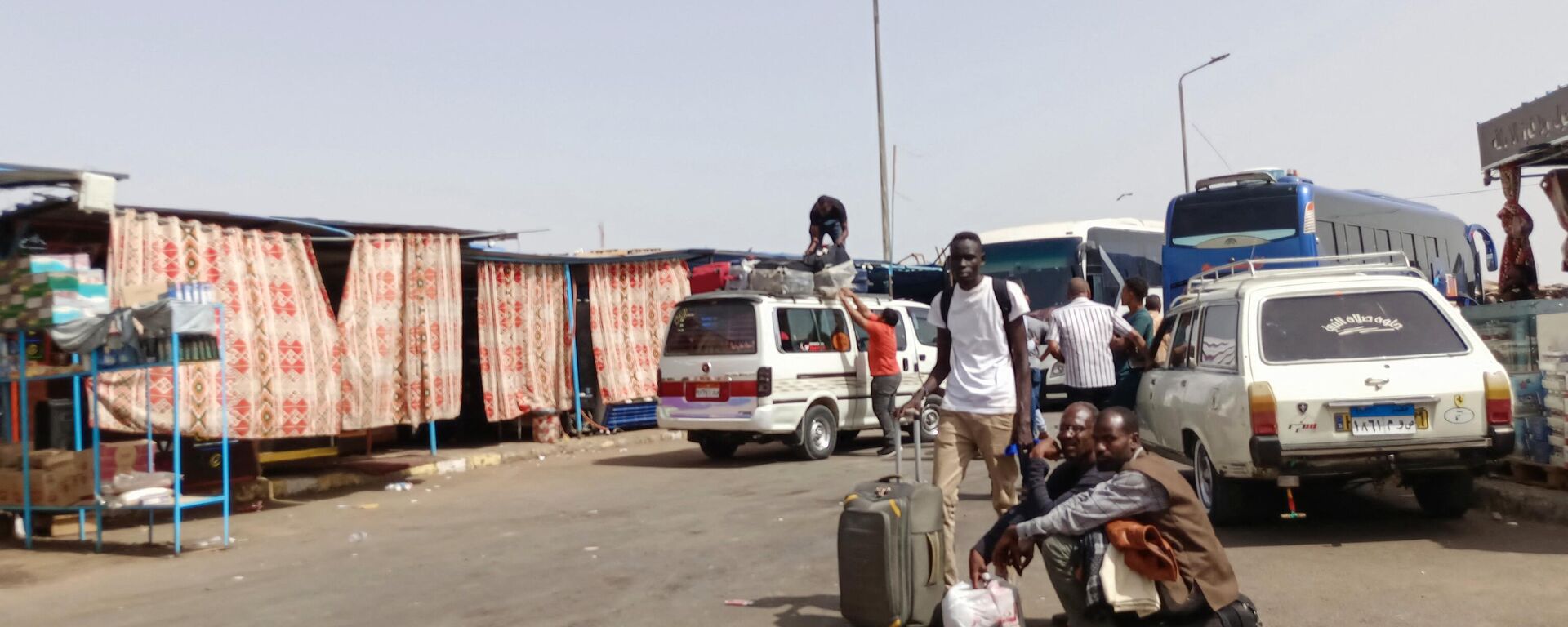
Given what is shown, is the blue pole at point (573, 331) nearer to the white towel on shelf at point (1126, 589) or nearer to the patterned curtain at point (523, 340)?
the patterned curtain at point (523, 340)

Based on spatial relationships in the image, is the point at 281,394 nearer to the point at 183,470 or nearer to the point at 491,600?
the point at 183,470

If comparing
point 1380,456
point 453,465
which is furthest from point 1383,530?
point 453,465

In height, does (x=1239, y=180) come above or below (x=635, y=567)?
above

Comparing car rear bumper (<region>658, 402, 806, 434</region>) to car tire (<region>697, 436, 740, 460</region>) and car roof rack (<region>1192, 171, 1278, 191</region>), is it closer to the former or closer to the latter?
car tire (<region>697, 436, 740, 460</region>)

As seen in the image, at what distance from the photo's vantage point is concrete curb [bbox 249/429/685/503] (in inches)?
462

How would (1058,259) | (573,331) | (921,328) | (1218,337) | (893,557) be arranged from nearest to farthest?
(893,557) < (1218,337) < (921,328) < (573,331) < (1058,259)

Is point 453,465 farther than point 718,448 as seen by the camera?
No

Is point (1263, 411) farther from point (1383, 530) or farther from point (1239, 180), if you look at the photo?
point (1239, 180)

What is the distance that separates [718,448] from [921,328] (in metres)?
3.01

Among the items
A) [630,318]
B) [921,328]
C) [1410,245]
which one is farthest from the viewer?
[1410,245]

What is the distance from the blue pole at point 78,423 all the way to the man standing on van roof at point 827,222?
7268 millimetres

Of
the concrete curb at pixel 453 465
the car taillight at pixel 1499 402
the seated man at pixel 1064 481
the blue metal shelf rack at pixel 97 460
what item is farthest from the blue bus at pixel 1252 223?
the seated man at pixel 1064 481

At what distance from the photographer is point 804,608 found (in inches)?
242

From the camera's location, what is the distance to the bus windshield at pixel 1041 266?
2091 cm
